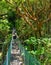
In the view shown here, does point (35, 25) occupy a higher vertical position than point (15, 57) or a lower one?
higher

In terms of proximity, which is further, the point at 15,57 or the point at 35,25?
the point at 35,25

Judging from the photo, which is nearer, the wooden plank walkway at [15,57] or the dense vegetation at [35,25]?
the wooden plank walkway at [15,57]

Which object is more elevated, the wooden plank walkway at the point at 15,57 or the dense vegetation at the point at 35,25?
the dense vegetation at the point at 35,25

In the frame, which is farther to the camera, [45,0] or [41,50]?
[45,0]

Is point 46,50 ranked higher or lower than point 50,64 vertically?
higher

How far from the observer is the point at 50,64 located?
24.0 feet

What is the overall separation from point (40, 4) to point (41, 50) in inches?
153

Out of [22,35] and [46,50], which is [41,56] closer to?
[46,50]

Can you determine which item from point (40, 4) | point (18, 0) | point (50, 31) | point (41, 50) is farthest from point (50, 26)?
point (41, 50)

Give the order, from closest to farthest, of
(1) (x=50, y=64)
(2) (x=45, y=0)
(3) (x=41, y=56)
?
(1) (x=50, y=64) < (3) (x=41, y=56) < (2) (x=45, y=0)

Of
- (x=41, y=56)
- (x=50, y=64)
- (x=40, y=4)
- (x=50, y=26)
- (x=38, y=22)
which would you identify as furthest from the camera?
(x=50, y=26)

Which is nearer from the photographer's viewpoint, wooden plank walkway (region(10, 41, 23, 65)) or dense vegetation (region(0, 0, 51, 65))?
wooden plank walkway (region(10, 41, 23, 65))

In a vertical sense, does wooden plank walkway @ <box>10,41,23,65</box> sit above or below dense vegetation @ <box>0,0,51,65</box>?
below

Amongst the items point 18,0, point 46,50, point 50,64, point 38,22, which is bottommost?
point 50,64
